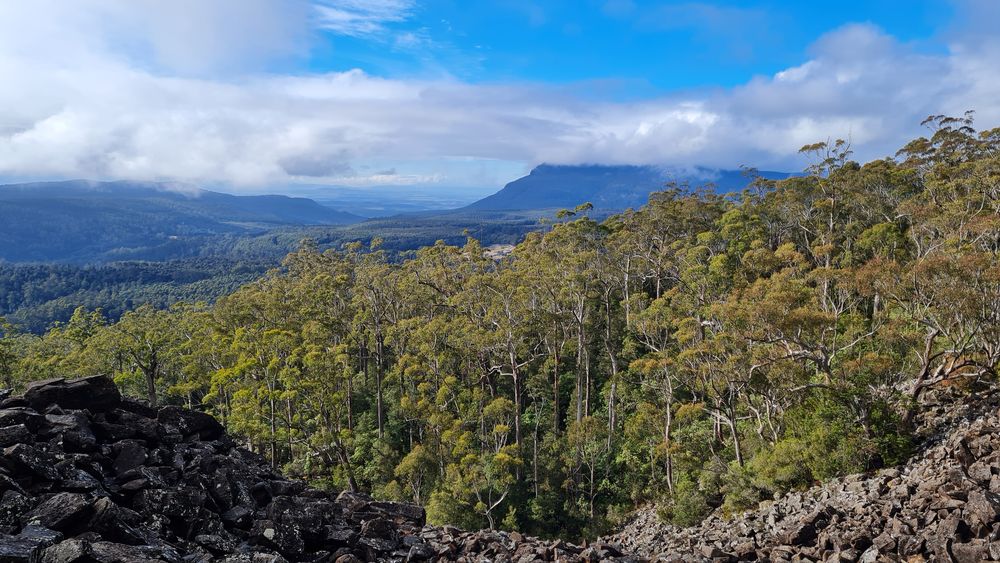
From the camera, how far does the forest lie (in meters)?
19.9

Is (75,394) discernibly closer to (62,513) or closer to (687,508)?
(62,513)

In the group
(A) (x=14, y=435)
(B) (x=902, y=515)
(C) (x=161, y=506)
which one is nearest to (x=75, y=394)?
(A) (x=14, y=435)

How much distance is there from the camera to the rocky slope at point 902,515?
12016mm

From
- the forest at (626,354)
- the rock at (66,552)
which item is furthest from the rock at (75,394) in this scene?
the forest at (626,354)

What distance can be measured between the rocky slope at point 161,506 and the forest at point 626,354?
1106 cm

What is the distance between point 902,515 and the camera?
13625 millimetres

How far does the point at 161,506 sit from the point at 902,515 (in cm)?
1773

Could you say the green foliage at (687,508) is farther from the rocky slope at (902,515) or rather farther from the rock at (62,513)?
the rock at (62,513)

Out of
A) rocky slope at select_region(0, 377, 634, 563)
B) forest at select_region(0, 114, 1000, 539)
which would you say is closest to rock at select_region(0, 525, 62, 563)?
rocky slope at select_region(0, 377, 634, 563)

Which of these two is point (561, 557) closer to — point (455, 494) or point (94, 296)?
point (455, 494)

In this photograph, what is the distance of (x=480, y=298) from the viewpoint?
34750 mm

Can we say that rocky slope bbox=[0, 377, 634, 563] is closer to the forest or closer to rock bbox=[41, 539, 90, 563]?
rock bbox=[41, 539, 90, 563]

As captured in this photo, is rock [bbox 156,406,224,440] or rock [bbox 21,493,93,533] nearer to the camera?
rock [bbox 21,493,93,533]

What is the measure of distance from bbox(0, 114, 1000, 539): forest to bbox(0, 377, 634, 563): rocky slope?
11.1 meters
